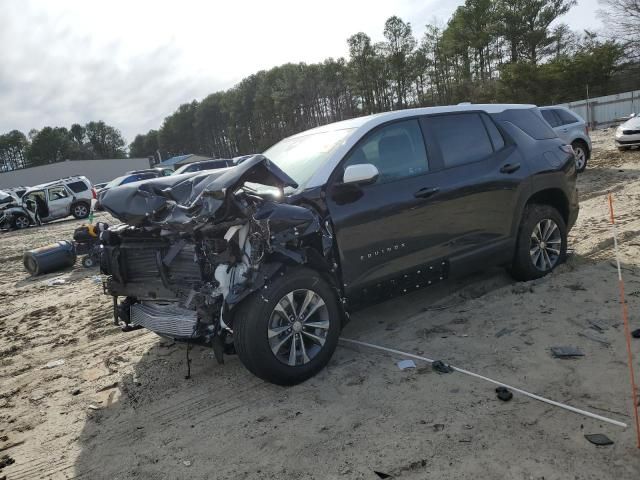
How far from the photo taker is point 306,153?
14.6 ft

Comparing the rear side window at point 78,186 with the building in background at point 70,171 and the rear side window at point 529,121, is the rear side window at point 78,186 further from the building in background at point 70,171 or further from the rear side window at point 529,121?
the building in background at point 70,171

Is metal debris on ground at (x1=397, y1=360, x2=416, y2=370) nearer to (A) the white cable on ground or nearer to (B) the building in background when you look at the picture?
(A) the white cable on ground

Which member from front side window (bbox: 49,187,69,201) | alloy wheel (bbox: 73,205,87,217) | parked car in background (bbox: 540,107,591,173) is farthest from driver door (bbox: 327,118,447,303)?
alloy wheel (bbox: 73,205,87,217)

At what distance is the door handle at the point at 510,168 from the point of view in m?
4.95

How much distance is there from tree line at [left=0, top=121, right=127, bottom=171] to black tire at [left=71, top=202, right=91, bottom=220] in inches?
3651

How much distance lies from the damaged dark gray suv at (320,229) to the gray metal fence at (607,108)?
105ft

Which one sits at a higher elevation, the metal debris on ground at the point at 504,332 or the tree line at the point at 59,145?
the tree line at the point at 59,145

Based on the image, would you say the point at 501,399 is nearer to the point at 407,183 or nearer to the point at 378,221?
the point at 378,221

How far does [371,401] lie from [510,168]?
115 inches

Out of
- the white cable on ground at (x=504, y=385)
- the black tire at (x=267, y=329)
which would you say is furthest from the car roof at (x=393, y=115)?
the white cable on ground at (x=504, y=385)

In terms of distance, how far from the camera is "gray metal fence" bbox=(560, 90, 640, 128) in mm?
31797

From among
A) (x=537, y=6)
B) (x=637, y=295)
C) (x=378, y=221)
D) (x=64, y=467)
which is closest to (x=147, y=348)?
(x=64, y=467)

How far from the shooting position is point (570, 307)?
4.52 meters

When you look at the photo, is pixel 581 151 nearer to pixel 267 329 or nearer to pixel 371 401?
pixel 371 401
